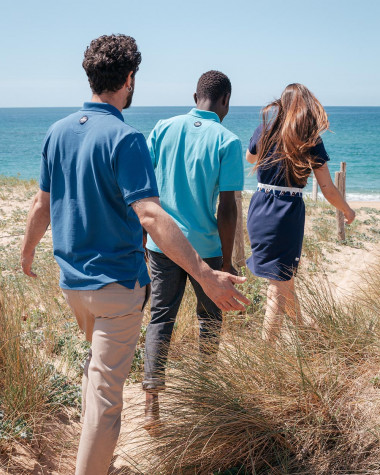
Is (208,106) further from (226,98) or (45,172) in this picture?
(45,172)

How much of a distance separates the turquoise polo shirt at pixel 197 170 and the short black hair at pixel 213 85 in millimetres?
156

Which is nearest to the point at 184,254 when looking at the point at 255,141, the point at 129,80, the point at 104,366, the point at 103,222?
the point at 103,222

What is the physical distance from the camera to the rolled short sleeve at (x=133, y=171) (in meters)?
2.16

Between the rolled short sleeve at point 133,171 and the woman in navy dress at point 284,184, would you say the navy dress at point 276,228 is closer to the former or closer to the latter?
the woman in navy dress at point 284,184

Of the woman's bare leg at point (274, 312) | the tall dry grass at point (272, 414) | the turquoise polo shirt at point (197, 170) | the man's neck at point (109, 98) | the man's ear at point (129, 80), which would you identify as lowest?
the tall dry grass at point (272, 414)

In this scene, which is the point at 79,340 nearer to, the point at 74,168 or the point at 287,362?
the point at 287,362

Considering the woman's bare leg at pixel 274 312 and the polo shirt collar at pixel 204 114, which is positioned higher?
the polo shirt collar at pixel 204 114

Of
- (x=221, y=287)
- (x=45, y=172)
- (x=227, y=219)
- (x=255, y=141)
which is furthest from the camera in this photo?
(x=255, y=141)

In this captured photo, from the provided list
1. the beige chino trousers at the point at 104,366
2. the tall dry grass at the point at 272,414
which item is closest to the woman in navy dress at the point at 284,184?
the tall dry grass at the point at 272,414

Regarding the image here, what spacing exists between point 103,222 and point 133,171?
0.95ft

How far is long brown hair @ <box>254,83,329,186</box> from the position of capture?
3443mm

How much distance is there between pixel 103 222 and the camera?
2.30 m

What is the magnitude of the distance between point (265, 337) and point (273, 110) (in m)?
1.59

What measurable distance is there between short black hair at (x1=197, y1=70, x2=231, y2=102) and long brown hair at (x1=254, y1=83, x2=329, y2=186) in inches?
15.5
